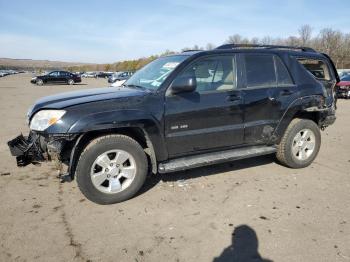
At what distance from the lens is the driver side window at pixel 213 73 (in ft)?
15.1

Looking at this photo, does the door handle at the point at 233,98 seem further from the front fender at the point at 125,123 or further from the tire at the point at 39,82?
the tire at the point at 39,82

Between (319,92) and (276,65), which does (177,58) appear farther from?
(319,92)

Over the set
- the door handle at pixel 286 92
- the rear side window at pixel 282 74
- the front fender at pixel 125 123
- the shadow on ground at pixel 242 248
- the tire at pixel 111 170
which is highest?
the rear side window at pixel 282 74

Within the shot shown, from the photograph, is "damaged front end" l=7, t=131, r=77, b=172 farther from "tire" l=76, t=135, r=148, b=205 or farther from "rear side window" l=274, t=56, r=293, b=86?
"rear side window" l=274, t=56, r=293, b=86

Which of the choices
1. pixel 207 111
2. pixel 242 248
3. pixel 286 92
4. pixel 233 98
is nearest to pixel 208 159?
pixel 207 111

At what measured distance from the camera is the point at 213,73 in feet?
15.6

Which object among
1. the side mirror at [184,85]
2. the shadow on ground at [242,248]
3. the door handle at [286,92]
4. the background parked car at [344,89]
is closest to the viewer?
the shadow on ground at [242,248]

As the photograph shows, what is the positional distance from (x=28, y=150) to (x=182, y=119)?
6.86 ft

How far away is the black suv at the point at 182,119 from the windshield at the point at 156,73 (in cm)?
2

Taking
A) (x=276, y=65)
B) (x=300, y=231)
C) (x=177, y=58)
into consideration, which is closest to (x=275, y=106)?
(x=276, y=65)

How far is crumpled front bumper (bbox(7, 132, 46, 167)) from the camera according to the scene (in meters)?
4.40

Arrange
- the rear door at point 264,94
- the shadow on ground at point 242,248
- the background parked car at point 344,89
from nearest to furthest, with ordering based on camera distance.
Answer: the shadow on ground at point 242,248
the rear door at point 264,94
the background parked car at point 344,89

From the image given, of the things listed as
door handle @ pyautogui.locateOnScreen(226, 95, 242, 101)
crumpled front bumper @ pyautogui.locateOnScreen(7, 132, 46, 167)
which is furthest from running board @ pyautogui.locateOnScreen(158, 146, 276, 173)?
crumpled front bumper @ pyautogui.locateOnScreen(7, 132, 46, 167)

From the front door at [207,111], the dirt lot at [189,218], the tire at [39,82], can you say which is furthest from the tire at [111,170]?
the tire at [39,82]
